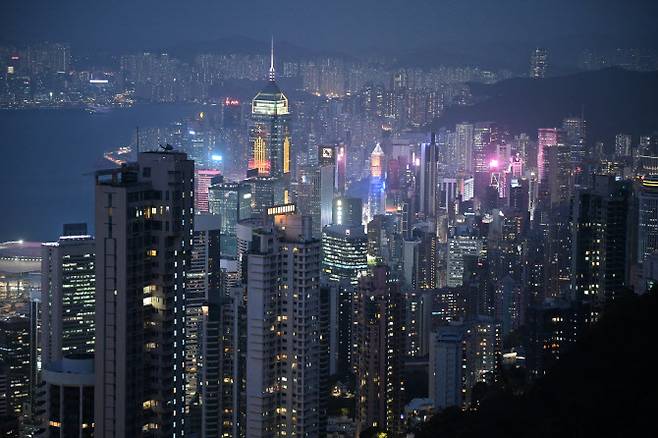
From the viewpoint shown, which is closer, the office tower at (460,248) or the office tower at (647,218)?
the office tower at (647,218)

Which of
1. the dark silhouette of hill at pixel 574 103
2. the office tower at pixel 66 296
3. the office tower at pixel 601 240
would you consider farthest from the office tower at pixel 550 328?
the office tower at pixel 66 296

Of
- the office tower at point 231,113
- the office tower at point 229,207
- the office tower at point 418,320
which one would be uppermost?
the office tower at point 231,113

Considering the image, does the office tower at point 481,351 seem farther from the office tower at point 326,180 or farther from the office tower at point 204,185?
the office tower at point 204,185

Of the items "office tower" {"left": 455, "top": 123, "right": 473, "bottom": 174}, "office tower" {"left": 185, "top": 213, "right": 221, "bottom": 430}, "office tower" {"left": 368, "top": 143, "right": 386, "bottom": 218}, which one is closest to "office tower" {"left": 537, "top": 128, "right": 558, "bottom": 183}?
"office tower" {"left": 455, "top": 123, "right": 473, "bottom": 174}

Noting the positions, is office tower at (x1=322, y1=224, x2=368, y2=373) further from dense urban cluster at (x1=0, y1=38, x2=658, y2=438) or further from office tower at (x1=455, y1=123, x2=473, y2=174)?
office tower at (x1=455, y1=123, x2=473, y2=174)

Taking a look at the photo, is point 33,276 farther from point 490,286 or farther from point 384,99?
point 384,99

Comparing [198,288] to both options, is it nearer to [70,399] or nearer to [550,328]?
[70,399]

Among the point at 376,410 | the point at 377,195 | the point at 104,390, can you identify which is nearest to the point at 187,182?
the point at 104,390
